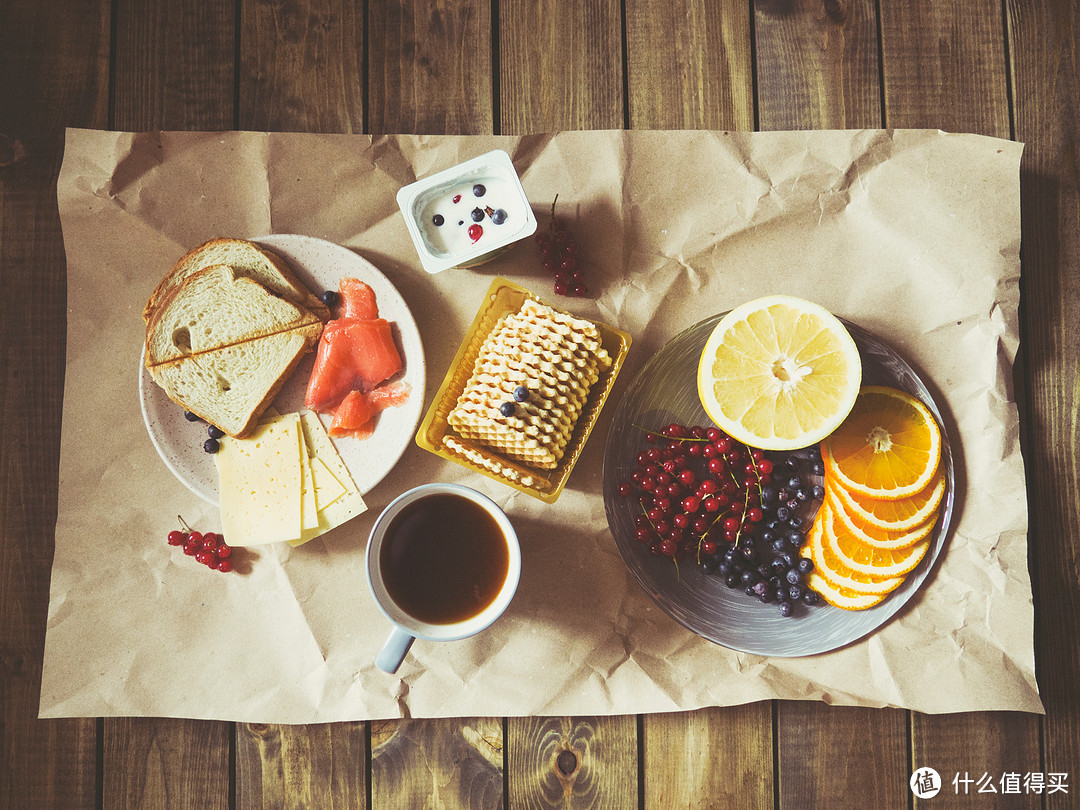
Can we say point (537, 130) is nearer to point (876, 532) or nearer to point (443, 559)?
point (443, 559)

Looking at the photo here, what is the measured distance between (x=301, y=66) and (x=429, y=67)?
1.07 ft

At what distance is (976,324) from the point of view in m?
1.76

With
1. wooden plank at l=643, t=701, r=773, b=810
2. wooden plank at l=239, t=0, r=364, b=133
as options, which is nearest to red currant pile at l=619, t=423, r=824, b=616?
wooden plank at l=643, t=701, r=773, b=810

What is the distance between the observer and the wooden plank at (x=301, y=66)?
1.81 m

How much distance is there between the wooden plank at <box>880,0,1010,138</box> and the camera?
183 centimetres

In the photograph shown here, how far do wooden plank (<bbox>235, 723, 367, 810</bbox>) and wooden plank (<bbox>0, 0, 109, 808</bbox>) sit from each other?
396 mm

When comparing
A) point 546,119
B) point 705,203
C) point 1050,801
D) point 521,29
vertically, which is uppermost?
point 521,29

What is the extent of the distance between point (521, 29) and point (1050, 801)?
2.35 metres

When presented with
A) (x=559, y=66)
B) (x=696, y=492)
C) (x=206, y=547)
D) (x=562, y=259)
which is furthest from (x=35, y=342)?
(x=696, y=492)

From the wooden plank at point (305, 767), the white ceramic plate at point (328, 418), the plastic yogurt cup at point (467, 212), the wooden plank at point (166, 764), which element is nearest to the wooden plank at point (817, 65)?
the plastic yogurt cup at point (467, 212)

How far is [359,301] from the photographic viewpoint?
1691 mm

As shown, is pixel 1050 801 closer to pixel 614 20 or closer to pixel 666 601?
pixel 666 601

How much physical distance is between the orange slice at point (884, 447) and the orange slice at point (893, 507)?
0.02 m

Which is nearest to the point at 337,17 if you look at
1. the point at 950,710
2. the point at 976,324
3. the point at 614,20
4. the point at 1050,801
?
the point at 614,20
